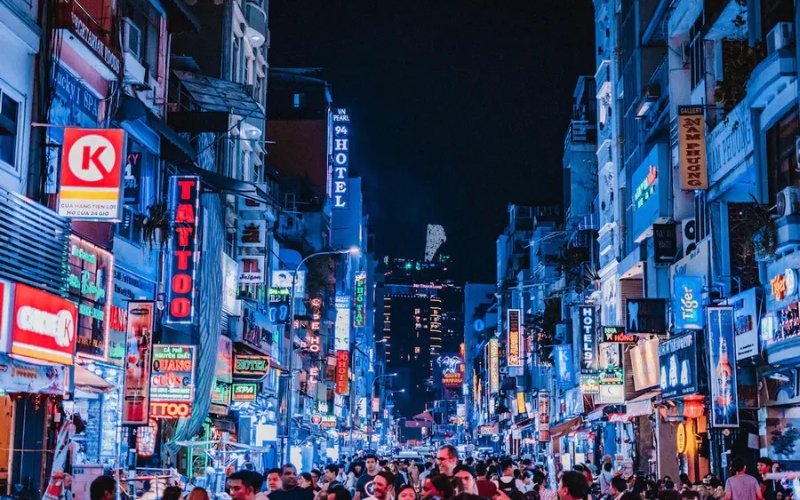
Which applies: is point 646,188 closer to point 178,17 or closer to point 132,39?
point 178,17

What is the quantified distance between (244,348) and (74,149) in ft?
78.1

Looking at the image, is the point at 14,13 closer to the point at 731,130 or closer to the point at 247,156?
the point at 731,130

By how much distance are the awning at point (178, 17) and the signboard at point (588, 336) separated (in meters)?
29.5

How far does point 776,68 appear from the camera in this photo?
78.4 feet

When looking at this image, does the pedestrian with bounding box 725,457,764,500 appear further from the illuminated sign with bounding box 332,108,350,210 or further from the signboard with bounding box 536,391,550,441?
the illuminated sign with bounding box 332,108,350,210

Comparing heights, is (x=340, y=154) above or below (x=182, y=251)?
above

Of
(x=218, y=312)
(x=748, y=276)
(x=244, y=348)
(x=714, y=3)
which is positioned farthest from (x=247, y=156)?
(x=748, y=276)

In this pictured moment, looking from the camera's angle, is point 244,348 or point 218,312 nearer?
point 218,312

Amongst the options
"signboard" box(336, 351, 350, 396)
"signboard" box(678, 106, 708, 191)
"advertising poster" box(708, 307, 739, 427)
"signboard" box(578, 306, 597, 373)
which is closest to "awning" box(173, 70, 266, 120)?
"signboard" box(678, 106, 708, 191)

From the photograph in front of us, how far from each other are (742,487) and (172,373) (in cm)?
1668

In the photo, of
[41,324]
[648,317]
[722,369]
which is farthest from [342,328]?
[41,324]

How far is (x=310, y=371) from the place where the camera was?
77562 mm

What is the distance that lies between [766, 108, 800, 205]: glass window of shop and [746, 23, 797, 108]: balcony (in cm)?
73

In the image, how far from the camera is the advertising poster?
27500 millimetres
